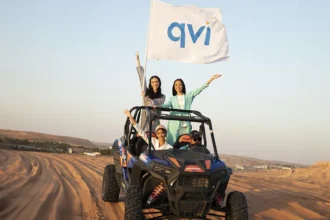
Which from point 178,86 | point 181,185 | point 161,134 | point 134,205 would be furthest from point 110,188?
point 181,185

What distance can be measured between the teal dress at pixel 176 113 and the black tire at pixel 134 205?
2.14 metres

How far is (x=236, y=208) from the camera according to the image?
5.21 metres

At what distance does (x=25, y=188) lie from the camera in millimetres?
8695

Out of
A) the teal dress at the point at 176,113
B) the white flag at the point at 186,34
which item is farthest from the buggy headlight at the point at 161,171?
the white flag at the point at 186,34

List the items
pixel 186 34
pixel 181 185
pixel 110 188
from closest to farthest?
pixel 181 185 → pixel 110 188 → pixel 186 34

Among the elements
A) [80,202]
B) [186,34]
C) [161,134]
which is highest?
[186,34]

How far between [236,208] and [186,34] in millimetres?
5701

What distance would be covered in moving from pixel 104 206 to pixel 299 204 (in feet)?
13.6

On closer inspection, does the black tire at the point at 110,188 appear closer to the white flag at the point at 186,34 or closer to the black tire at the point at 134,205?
the black tire at the point at 134,205

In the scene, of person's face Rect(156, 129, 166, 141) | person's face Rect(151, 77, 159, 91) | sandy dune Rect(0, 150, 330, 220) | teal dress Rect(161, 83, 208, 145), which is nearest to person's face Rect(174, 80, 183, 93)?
teal dress Rect(161, 83, 208, 145)

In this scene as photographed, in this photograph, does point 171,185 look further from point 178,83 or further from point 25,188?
point 25,188

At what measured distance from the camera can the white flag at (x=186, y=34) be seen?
31.7ft

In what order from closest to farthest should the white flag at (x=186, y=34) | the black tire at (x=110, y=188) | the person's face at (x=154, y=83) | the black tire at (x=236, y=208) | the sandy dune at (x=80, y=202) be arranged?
1. the black tire at (x=236, y=208)
2. the sandy dune at (x=80, y=202)
3. the black tire at (x=110, y=188)
4. the person's face at (x=154, y=83)
5. the white flag at (x=186, y=34)

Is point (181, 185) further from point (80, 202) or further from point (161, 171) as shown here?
point (80, 202)
